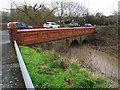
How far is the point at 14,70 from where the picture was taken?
7117 mm

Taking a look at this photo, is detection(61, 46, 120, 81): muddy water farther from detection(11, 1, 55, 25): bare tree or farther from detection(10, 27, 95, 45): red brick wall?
detection(11, 1, 55, 25): bare tree

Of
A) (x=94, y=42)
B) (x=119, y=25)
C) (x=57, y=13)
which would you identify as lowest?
(x=94, y=42)

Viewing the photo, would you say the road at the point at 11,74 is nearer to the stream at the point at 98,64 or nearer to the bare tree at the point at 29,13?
the stream at the point at 98,64

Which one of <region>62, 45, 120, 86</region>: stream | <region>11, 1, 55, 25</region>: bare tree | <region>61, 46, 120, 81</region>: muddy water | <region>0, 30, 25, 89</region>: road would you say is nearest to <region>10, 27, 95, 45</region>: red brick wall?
<region>62, 45, 120, 86</region>: stream

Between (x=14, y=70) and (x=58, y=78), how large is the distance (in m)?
1.74

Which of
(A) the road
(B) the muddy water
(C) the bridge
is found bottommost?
(B) the muddy water

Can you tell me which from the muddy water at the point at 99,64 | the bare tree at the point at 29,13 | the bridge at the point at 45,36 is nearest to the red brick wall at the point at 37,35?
the bridge at the point at 45,36

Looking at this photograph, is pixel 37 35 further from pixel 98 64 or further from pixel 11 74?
pixel 11 74

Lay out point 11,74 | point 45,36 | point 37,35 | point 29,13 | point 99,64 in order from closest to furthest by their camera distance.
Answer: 1. point 11,74
2. point 37,35
3. point 99,64
4. point 45,36
5. point 29,13

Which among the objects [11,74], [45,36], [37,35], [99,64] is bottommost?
[99,64]

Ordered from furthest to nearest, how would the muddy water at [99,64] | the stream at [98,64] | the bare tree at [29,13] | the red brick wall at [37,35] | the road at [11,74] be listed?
the bare tree at [29,13] < the red brick wall at [37,35] < the muddy water at [99,64] < the stream at [98,64] < the road at [11,74]

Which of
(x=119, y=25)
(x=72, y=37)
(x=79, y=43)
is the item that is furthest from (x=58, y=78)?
(x=119, y=25)

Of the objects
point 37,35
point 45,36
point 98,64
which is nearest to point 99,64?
point 98,64

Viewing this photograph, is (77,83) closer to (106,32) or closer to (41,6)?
(106,32)
